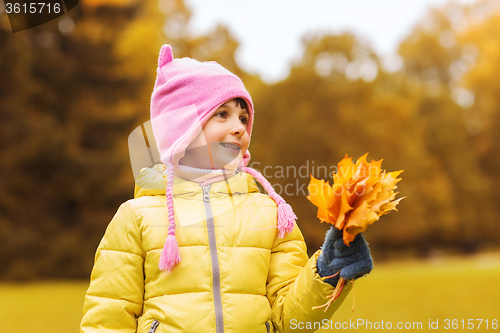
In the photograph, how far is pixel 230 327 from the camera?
182 centimetres

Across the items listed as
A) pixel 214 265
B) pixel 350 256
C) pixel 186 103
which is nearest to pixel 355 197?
pixel 350 256

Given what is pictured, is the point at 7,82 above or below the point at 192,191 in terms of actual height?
above

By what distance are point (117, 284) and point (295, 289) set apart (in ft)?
2.14

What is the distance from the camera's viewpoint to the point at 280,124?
20.5m

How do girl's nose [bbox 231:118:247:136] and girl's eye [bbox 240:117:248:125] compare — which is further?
girl's eye [bbox 240:117:248:125]

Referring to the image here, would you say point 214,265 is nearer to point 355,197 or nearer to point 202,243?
point 202,243

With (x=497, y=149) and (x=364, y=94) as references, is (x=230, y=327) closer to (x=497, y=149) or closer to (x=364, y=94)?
(x=364, y=94)

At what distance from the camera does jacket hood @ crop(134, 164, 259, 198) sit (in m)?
2.04

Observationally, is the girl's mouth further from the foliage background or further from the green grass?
the foliage background

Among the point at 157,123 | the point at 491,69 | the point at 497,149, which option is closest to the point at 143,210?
the point at 157,123

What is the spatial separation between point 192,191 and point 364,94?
20.8 m

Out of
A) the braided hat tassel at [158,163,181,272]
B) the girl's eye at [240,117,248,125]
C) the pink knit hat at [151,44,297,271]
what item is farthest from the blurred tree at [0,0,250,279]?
the braided hat tassel at [158,163,181,272]

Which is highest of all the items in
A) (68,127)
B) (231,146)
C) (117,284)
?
(68,127)

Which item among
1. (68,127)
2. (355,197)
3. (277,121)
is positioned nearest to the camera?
(355,197)
